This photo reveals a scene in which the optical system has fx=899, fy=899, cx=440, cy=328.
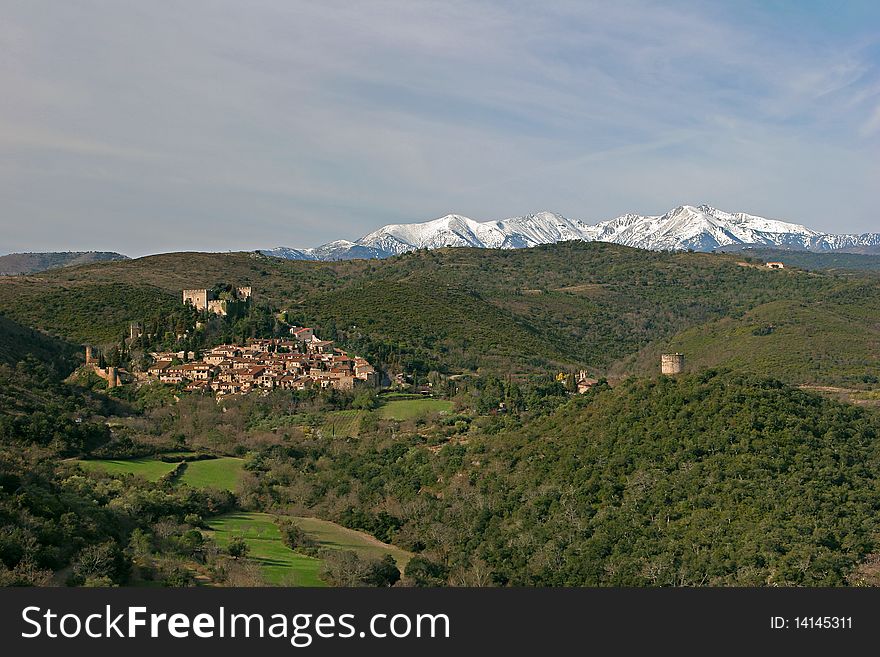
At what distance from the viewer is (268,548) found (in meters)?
29.0

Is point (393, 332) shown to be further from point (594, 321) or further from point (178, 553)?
point (178, 553)

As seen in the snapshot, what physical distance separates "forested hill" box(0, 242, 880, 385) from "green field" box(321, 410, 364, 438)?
1308 cm

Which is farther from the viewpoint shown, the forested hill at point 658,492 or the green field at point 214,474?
the green field at point 214,474

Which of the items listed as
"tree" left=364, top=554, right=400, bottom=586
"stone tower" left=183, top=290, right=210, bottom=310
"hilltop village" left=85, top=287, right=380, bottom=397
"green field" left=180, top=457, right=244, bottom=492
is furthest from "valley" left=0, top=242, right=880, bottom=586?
"stone tower" left=183, top=290, right=210, bottom=310

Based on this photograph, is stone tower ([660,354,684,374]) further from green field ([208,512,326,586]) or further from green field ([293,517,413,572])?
green field ([208,512,326,586])

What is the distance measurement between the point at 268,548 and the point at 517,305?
8299 cm

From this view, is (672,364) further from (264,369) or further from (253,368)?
(253,368)

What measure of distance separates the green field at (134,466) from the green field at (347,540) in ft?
21.5

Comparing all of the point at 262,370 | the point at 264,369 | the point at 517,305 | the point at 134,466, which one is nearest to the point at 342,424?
the point at 262,370

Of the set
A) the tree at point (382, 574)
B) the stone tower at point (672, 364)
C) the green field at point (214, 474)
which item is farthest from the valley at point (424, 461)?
the stone tower at point (672, 364)

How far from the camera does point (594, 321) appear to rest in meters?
107

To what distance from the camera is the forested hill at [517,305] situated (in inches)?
2837

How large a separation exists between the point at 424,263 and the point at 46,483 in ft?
398

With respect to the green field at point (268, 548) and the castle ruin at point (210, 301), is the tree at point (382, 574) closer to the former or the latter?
the green field at point (268, 548)
